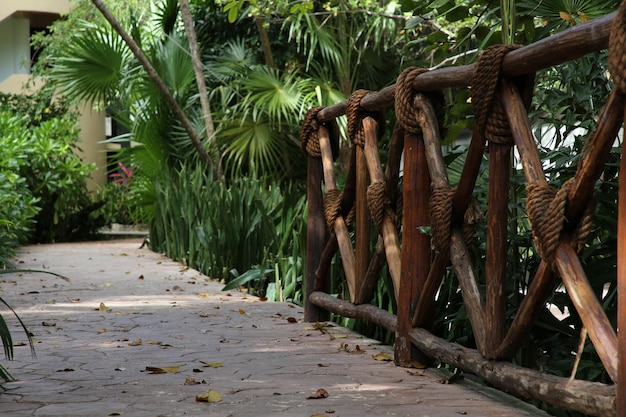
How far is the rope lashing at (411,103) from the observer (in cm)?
396

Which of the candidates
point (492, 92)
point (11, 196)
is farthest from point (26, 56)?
point (492, 92)

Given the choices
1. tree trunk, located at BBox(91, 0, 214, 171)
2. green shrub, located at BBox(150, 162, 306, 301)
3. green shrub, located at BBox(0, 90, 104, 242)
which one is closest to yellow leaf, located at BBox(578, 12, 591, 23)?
green shrub, located at BBox(150, 162, 306, 301)

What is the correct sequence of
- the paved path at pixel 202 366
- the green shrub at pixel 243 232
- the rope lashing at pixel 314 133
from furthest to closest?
the green shrub at pixel 243 232 → the rope lashing at pixel 314 133 → the paved path at pixel 202 366

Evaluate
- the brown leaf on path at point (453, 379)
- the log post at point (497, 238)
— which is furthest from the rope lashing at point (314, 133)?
the log post at point (497, 238)

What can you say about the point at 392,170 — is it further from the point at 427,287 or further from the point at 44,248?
the point at 44,248

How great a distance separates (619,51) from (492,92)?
0.86 m

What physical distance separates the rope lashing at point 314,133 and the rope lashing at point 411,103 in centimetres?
161

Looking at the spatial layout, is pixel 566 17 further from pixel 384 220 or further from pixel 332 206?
pixel 332 206

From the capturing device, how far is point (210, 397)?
3.40 meters

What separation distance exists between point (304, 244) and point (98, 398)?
9.81ft

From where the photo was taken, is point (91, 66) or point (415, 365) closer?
point (415, 365)

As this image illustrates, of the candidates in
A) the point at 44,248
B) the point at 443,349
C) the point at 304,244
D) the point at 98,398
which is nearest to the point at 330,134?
the point at 304,244

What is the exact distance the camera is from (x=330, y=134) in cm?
562

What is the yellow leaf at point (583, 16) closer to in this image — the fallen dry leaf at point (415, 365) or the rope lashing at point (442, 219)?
the rope lashing at point (442, 219)
